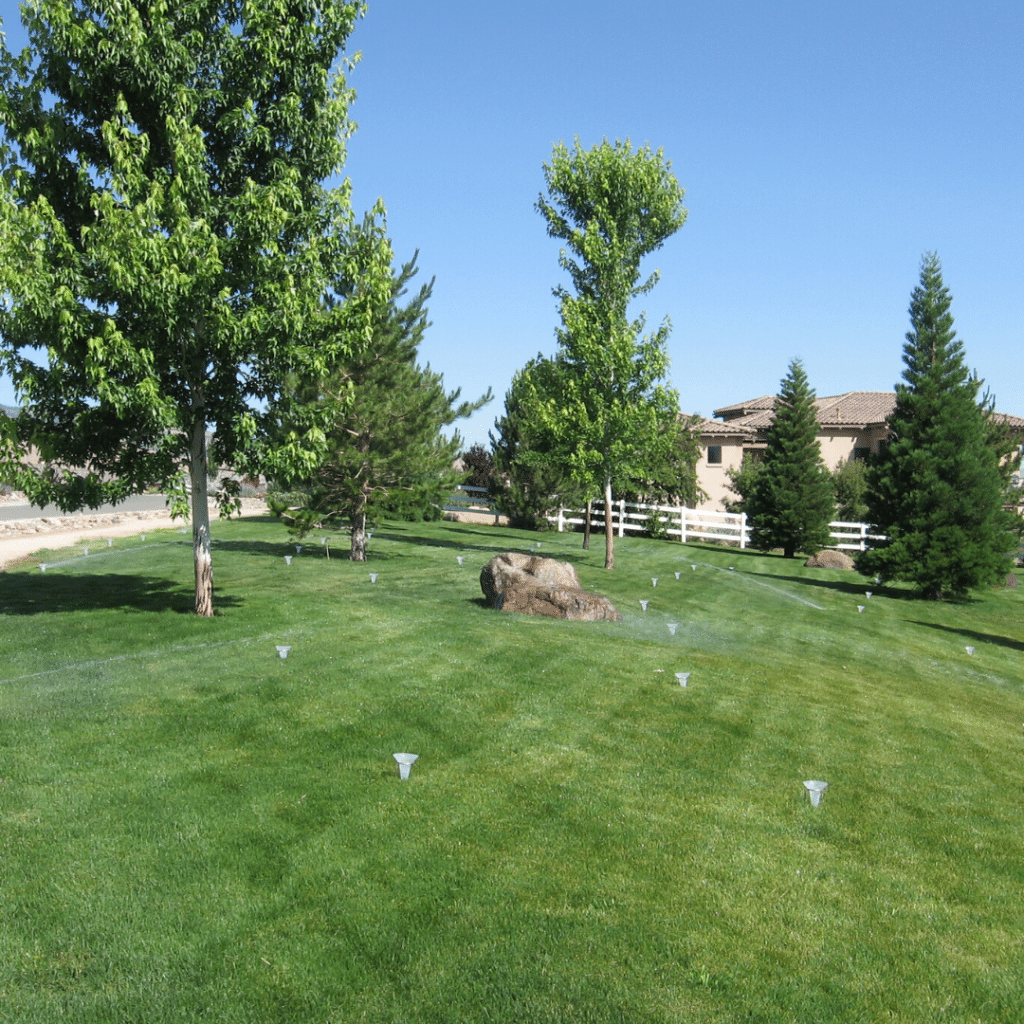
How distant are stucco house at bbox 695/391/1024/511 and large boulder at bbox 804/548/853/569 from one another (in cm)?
1441

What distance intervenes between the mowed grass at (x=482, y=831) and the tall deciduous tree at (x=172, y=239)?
2.96 meters

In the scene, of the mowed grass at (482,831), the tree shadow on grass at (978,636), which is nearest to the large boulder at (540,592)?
the mowed grass at (482,831)

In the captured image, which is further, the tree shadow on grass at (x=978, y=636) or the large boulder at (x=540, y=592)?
the tree shadow on grass at (x=978, y=636)

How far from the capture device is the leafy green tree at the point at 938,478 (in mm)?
26266

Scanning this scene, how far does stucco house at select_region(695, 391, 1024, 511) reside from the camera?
51.6 metres

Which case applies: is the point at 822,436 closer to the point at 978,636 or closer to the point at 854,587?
the point at 854,587

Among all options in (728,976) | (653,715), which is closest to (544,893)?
(728,976)

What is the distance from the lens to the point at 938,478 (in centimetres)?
2684

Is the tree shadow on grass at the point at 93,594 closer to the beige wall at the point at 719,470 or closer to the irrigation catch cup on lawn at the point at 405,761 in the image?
the irrigation catch cup on lawn at the point at 405,761

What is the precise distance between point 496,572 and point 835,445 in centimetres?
4315

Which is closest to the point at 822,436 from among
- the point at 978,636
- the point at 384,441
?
the point at 978,636

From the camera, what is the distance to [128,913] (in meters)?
5.38

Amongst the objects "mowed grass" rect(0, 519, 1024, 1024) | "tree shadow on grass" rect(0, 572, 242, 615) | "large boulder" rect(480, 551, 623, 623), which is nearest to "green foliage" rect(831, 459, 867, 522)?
"large boulder" rect(480, 551, 623, 623)

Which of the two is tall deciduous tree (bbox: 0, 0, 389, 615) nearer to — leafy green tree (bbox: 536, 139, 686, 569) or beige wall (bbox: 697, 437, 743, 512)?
leafy green tree (bbox: 536, 139, 686, 569)
